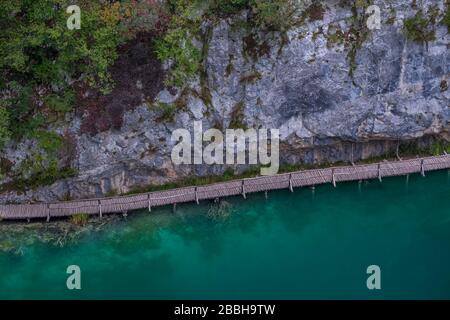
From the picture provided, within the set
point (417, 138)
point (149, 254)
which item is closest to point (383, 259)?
point (417, 138)

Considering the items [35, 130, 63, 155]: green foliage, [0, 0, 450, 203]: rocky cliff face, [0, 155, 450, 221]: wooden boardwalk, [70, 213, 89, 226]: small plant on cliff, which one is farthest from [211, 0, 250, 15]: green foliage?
[70, 213, 89, 226]: small plant on cliff

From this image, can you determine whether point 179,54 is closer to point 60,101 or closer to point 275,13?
point 275,13

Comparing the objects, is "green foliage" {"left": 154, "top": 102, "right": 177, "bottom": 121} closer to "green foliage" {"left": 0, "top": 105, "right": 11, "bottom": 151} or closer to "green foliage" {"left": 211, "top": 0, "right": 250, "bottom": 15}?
"green foliage" {"left": 211, "top": 0, "right": 250, "bottom": 15}

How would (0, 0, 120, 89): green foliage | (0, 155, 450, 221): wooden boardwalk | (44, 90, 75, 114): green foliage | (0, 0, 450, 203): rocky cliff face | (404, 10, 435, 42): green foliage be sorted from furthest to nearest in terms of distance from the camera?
(404, 10, 435, 42): green foliage → (0, 0, 450, 203): rocky cliff face → (0, 155, 450, 221): wooden boardwalk → (44, 90, 75, 114): green foliage → (0, 0, 120, 89): green foliage

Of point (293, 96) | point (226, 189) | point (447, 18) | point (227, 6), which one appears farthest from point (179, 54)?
point (447, 18)

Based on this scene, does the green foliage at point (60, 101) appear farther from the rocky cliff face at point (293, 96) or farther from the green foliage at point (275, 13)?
the green foliage at point (275, 13)

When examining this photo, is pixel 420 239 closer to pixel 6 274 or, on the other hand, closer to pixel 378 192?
pixel 378 192
